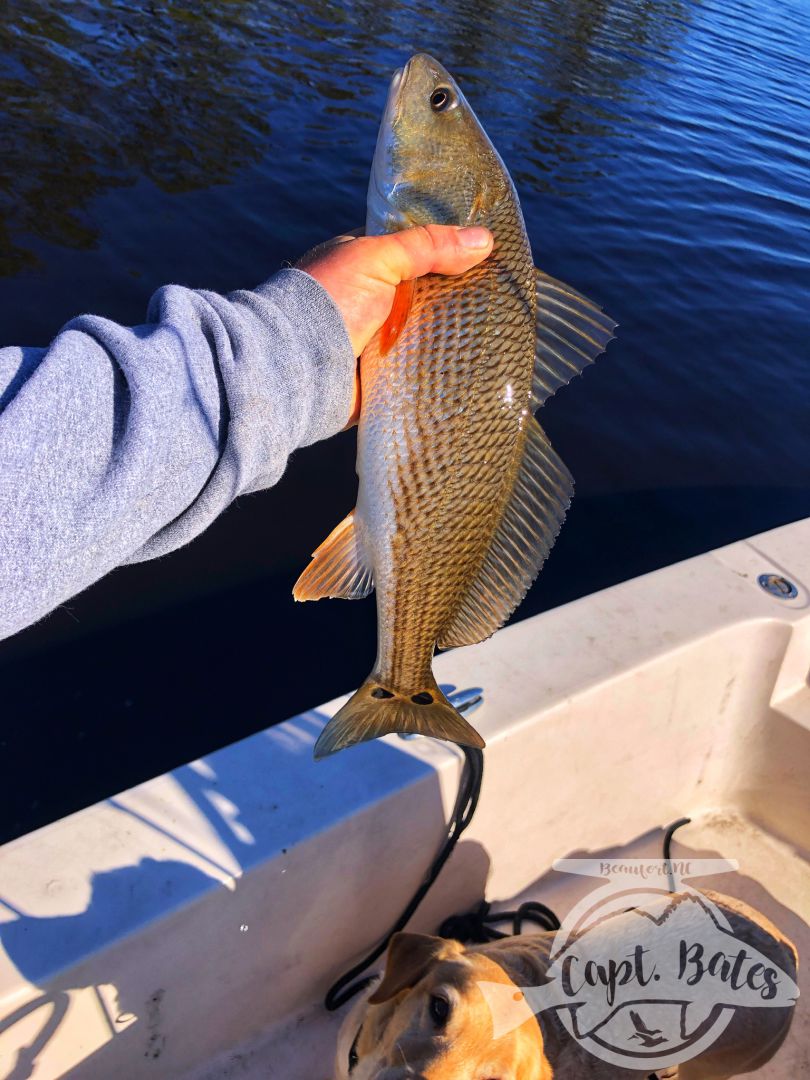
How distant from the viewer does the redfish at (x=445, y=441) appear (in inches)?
81.1

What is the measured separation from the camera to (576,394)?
651 cm

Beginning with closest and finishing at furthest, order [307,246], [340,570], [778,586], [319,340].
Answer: [319,340], [340,570], [778,586], [307,246]

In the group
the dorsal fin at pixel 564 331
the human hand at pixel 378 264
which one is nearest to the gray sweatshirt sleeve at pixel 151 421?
the human hand at pixel 378 264

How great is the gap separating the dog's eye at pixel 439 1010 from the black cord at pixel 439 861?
1.89ft

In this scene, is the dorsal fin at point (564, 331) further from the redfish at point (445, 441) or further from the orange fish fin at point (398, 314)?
the orange fish fin at point (398, 314)

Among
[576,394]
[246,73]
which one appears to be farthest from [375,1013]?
[246,73]

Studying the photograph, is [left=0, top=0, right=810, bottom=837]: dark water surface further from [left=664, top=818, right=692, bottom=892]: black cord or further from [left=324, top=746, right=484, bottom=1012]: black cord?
[left=664, top=818, right=692, bottom=892]: black cord

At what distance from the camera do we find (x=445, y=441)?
2055 mm

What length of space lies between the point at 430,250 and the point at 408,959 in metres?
1.78

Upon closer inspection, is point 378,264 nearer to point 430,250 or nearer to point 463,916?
point 430,250

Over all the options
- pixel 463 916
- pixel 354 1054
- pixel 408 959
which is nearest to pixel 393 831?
pixel 408 959

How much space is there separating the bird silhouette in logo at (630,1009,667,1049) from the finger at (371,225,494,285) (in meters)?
2.14

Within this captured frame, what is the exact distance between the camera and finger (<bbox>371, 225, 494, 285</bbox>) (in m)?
2.00

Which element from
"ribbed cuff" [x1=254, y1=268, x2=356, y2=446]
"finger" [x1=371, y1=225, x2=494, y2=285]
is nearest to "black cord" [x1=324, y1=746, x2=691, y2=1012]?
"ribbed cuff" [x1=254, y1=268, x2=356, y2=446]
